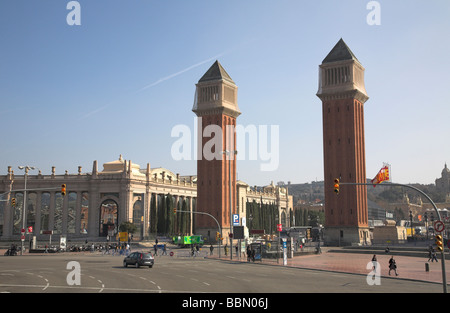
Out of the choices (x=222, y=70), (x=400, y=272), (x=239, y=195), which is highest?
(x=222, y=70)

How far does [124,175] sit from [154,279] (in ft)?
246

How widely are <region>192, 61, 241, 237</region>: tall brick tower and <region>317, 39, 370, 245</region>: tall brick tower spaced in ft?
74.5

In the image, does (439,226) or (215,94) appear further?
(215,94)

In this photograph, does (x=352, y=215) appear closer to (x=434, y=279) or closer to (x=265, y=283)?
(x=434, y=279)

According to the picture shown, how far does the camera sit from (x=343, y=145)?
295ft

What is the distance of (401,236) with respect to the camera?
90.3 m

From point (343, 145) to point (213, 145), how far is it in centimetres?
2950

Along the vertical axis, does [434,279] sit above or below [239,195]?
below

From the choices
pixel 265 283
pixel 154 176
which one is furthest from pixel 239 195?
pixel 265 283

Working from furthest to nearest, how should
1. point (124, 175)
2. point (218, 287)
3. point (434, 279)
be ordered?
point (124, 175)
point (434, 279)
point (218, 287)

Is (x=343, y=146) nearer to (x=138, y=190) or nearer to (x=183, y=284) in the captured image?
(x=138, y=190)

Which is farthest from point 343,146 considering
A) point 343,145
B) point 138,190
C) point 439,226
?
point 439,226

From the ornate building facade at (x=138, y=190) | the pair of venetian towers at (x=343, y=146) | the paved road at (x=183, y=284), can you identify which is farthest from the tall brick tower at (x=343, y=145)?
the paved road at (x=183, y=284)

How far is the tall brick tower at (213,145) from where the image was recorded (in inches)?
4038
